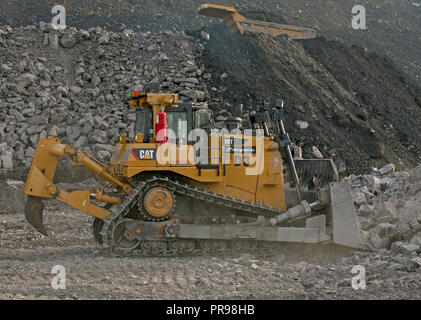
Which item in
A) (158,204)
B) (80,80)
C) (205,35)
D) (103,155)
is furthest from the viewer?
(205,35)

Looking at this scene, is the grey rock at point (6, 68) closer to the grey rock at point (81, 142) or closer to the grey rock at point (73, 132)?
the grey rock at point (73, 132)

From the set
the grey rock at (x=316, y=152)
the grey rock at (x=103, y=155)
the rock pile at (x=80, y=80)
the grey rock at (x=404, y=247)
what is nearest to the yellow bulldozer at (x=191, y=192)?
the grey rock at (x=404, y=247)

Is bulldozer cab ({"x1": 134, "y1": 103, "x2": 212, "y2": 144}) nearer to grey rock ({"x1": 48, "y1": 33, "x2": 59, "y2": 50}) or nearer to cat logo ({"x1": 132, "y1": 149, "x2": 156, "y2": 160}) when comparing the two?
cat logo ({"x1": 132, "y1": 149, "x2": 156, "y2": 160})

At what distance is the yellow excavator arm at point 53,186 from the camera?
9695mm

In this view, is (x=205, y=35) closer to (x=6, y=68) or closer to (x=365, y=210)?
(x=6, y=68)

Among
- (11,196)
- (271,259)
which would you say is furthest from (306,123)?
(271,259)

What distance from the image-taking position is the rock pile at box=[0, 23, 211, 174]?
18.7 metres

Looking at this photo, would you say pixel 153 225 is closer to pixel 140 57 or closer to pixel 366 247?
pixel 366 247

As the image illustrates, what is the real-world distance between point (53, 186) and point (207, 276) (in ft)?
11.2

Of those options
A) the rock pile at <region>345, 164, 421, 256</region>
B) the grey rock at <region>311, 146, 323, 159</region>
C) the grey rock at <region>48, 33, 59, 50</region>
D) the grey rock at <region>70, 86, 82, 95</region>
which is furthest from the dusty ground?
the grey rock at <region>48, 33, 59, 50</region>

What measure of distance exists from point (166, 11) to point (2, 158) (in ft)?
57.5

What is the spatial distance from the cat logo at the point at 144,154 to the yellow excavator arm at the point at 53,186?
28.2 inches

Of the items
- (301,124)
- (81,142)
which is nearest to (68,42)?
(81,142)

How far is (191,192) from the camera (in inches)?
380
